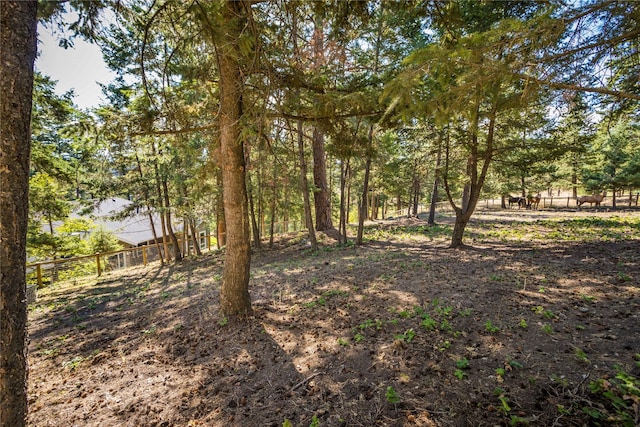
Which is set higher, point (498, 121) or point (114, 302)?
point (498, 121)

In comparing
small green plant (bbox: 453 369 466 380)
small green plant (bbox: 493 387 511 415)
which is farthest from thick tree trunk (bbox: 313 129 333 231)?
small green plant (bbox: 493 387 511 415)

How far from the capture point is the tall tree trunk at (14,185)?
5.79 feet

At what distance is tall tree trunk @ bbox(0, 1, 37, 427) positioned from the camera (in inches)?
69.5

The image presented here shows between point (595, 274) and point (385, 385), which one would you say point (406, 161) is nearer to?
point (595, 274)

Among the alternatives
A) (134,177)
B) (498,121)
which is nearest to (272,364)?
(498,121)

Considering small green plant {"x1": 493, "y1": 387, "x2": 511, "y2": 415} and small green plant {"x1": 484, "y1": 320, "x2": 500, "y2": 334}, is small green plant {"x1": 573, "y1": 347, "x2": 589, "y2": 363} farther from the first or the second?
small green plant {"x1": 493, "y1": 387, "x2": 511, "y2": 415}

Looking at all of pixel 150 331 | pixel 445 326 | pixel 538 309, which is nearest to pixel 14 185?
pixel 150 331

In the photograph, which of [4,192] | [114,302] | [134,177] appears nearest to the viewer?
[4,192]

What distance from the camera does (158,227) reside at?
27.0m

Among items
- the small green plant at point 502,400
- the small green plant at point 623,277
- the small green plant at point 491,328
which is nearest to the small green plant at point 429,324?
the small green plant at point 491,328

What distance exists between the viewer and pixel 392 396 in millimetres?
2510

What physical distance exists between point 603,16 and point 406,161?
24.5 feet

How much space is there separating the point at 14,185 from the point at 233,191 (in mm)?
2517

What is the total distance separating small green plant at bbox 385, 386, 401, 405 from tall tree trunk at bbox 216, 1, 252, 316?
274 centimetres
